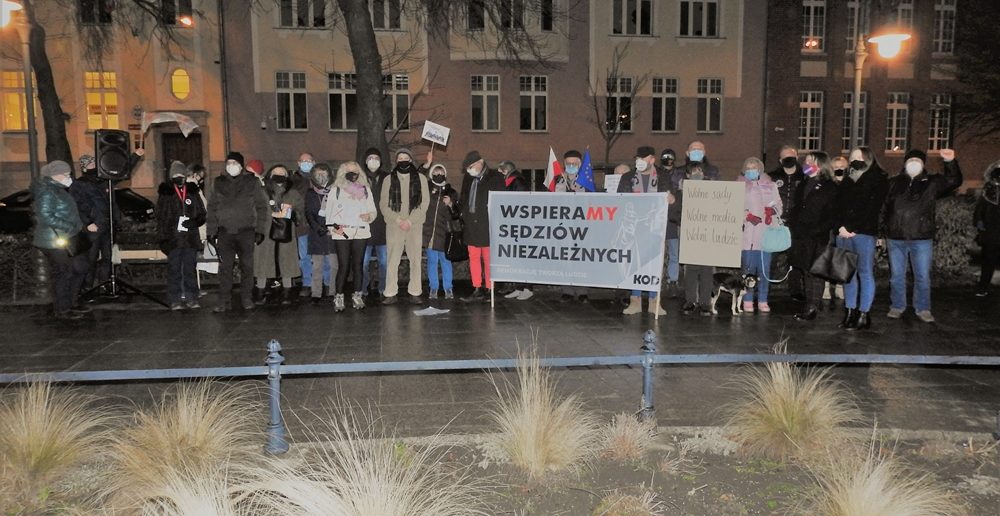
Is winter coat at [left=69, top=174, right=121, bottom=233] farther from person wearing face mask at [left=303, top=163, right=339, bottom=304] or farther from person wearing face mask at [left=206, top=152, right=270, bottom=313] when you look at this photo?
person wearing face mask at [left=303, top=163, right=339, bottom=304]

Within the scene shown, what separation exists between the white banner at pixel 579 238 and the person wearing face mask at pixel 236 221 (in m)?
3.35

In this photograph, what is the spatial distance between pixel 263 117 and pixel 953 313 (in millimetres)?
24544

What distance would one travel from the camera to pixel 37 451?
180 inches

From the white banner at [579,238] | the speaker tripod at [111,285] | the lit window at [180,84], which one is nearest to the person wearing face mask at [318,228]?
the speaker tripod at [111,285]

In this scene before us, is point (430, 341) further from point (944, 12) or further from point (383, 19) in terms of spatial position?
point (944, 12)

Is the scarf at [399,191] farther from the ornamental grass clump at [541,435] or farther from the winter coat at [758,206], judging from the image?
the ornamental grass clump at [541,435]

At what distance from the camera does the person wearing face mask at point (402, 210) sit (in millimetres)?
11062

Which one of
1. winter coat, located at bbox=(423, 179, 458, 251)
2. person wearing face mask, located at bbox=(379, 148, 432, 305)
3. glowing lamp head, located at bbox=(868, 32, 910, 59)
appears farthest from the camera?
glowing lamp head, located at bbox=(868, 32, 910, 59)

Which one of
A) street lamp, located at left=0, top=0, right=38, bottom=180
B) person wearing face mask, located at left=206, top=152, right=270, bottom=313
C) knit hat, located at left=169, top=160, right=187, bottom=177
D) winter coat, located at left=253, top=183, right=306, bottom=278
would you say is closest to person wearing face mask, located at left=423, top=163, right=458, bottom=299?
winter coat, located at left=253, top=183, right=306, bottom=278

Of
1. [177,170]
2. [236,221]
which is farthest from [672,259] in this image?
[177,170]

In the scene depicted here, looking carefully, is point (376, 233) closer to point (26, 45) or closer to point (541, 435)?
point (541, 435)

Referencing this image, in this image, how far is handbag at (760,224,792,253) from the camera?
996 cm

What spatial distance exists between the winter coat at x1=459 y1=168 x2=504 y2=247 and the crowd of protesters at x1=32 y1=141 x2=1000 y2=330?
0.06 ft

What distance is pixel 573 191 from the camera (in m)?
10.9
